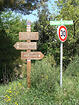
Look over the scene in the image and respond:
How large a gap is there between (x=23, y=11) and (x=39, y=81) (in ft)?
20.2

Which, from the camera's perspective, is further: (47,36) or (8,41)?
(47,36)

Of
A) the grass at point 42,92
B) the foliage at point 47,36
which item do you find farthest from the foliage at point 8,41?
the grass at point 42,92

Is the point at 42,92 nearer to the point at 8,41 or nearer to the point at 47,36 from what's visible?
the point at 8,41

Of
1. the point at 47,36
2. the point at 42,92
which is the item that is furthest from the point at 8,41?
the point at 42,92

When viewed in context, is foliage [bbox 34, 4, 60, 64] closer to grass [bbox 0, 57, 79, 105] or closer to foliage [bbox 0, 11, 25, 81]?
foliage [bbox 0, 11, 25, 81]

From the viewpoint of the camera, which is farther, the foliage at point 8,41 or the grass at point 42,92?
the foliage at point 8,41

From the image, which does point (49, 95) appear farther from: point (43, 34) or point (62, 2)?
point (43, 34)

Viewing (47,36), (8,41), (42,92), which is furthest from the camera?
(47,36)

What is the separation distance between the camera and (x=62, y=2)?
24.7ft

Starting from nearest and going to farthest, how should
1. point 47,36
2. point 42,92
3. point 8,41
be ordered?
1. point 42,92
2. point 8,41
3. point 47,36

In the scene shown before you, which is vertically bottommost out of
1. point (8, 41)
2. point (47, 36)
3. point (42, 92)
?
point (42, 92)

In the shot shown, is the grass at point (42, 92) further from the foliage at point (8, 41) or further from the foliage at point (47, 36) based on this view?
the foliage at point (47, 36)

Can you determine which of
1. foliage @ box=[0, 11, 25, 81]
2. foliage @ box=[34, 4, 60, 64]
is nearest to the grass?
foliage @ box=[0, 11, 25, 81]

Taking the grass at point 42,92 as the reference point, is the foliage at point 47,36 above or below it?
above
